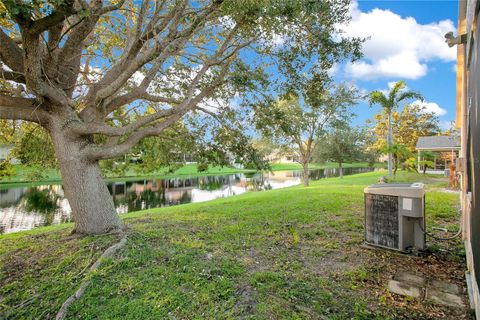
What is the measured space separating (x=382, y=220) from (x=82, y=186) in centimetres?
551

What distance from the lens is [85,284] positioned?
3.18 metres

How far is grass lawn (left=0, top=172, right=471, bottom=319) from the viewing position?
2742 millimetres

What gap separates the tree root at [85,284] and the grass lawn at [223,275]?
8 centimetres

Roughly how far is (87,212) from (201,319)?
3.55m

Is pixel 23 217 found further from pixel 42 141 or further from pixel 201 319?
pixel 201 319

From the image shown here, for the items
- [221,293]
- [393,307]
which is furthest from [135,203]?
[393,307]

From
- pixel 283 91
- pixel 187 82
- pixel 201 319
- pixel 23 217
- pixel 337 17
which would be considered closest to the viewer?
pixel 201 319

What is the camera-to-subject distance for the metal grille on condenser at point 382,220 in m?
4.25

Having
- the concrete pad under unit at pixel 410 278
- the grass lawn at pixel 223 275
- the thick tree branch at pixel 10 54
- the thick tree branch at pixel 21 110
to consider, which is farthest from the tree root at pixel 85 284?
the concrete pad under unit at pixel 410 278

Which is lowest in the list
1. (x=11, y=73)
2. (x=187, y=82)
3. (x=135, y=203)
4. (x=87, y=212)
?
(x=135, y=203)

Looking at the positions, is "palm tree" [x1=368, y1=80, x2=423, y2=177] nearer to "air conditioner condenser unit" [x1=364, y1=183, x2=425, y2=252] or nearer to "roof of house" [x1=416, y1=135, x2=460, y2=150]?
"roof of house" [x1=416, y1=135, x2=460, y2=150]

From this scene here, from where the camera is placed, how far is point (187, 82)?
7.18 meters

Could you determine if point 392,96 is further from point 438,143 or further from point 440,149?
point 438,143

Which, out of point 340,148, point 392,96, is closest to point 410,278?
point 392,96
